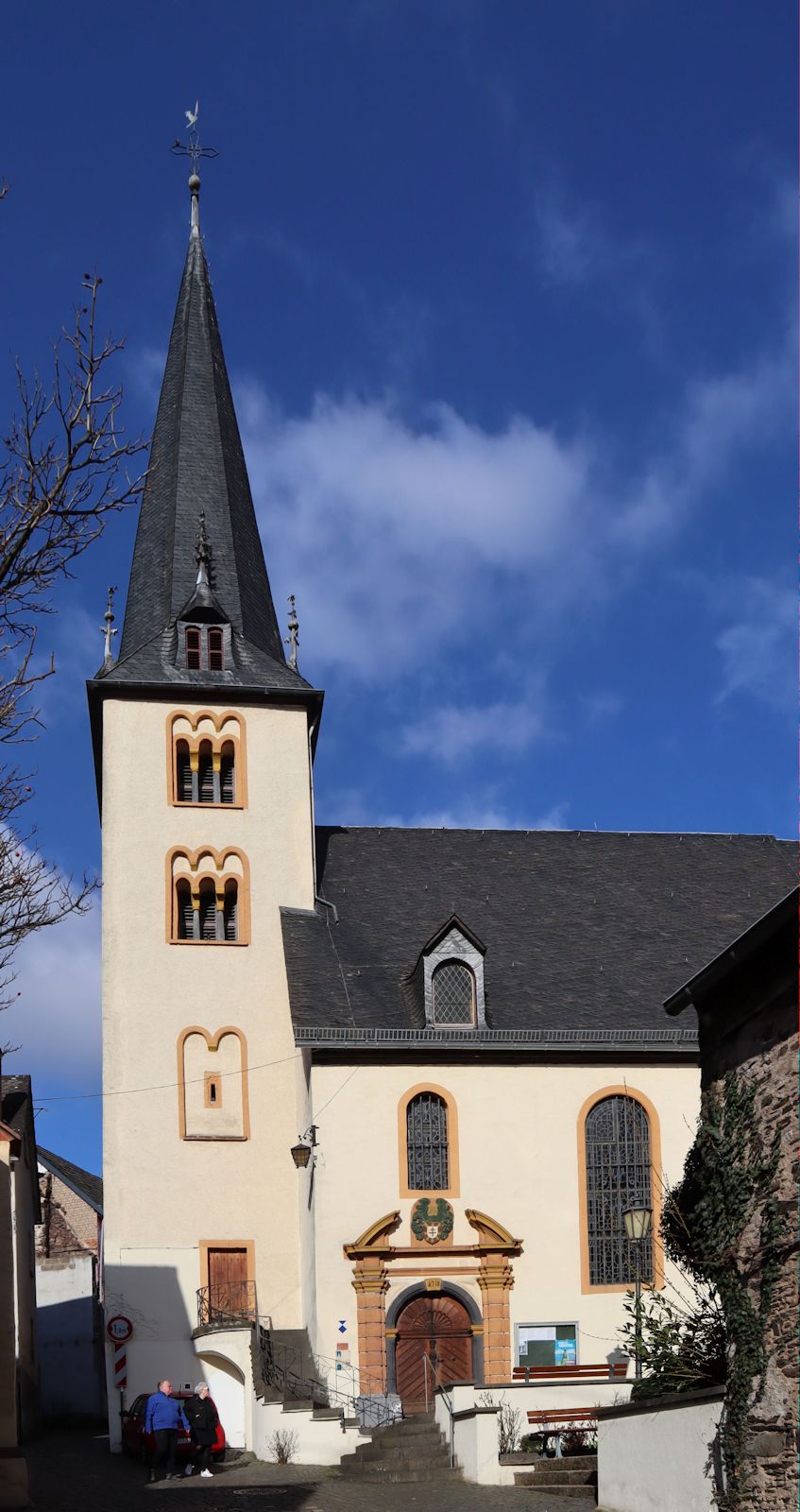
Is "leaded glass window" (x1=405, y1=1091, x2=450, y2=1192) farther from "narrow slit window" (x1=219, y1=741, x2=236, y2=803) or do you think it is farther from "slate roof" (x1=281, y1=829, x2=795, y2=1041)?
"narrow slit window" (x1=219, y1=741, x2=236, y2=803)

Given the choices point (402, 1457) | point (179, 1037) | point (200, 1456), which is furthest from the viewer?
point (179, 1037)

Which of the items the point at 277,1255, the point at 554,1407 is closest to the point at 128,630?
the point at 277,1255

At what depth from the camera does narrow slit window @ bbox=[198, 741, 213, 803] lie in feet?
103

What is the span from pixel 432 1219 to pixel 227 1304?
3674 mm

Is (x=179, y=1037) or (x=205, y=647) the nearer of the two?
(x=179, y=1037)

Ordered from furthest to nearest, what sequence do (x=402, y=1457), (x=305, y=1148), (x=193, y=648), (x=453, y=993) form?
1. (x=193, y=648)
2. (x=453, y=993)
3. (x=305, y=1148)
4. (x=402, y=1457)

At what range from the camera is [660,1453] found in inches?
568

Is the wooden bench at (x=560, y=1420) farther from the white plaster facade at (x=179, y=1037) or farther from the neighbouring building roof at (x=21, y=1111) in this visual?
the neighbouring building roof at (x=21, y=1111)

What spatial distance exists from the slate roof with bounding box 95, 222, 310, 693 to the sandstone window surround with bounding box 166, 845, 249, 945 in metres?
3.07

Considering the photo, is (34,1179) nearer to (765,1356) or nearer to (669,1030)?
(669,1030)

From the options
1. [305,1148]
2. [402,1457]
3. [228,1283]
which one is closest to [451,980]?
[305,1148]

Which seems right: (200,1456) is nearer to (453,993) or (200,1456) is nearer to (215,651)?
(453,993)

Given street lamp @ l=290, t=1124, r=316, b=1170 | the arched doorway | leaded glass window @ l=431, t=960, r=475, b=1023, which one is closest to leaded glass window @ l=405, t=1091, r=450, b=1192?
leaded glass window @ l=431, t=960, r=475, b=1023

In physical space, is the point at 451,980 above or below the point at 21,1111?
above
